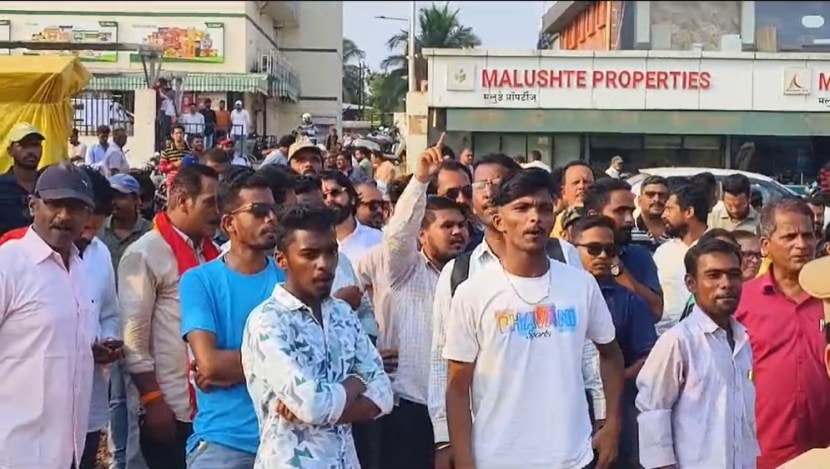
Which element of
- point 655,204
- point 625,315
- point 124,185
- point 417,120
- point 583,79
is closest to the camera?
point 625,315

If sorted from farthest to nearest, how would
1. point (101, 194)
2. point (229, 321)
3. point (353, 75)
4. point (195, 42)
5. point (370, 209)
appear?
1. point (195, 42)
2. point (353, 75)
3. point (370, 209)
4. point (101, 194)
5. point (229, 321)

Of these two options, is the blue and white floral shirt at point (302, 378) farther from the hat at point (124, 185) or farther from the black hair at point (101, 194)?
the hat at point (124, 185)

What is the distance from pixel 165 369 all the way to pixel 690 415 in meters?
2.10

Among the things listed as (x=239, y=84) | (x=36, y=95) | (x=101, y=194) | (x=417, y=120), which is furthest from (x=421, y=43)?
(x=101, y=194)

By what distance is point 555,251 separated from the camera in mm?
4559

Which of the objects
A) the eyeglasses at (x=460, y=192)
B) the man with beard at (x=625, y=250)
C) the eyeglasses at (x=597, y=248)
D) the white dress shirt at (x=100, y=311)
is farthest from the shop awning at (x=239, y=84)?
the eyeglasses at (x=597, y=248)

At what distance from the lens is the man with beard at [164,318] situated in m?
4.80

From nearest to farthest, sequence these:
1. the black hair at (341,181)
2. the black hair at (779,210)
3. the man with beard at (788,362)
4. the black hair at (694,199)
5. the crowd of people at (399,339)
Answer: the crowd of people at (399,339) → the man with beard at (788,362) → the black hair at (779,210) → the black hair at (694,199) → the black hair at (341,181)

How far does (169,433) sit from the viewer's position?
4789 millimetres

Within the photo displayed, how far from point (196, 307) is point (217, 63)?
88.4 ft

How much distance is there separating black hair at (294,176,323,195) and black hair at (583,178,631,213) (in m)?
1.40

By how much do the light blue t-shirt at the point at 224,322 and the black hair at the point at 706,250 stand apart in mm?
1554

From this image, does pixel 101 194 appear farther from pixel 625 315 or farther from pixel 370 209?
pixel 625 315

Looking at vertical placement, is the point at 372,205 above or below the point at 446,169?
below
